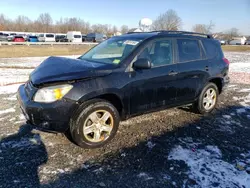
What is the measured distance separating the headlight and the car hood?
4.2 inches

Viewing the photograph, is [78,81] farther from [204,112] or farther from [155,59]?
[204,112]

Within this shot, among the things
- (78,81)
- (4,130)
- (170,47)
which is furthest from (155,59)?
(4,130)

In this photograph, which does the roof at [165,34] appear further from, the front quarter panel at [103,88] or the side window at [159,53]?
the front quarter panel at [103,88]

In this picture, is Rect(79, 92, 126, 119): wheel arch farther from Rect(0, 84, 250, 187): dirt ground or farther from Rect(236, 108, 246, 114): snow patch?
Rect(236, 108, 246, 114): snow patch

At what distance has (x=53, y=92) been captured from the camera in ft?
10.3

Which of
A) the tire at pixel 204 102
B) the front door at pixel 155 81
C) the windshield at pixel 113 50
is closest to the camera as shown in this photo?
the front door at pixel 155 81

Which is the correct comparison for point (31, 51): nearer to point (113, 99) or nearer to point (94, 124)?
point (113, 99)

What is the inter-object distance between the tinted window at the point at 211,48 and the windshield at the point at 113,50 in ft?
6.23

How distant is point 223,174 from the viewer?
Result: 9.57ft

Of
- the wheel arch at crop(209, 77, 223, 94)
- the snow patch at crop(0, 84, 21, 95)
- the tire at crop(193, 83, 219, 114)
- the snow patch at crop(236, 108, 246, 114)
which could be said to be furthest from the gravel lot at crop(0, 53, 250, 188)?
the snow patch at crop(0, 84, 21, 95)

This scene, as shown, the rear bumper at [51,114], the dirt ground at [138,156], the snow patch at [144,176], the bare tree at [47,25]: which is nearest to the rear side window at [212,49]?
the dirt ground at [138,156]

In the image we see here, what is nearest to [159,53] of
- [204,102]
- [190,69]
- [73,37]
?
[190,69]

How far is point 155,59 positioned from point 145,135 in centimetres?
142

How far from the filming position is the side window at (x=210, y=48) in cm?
507
